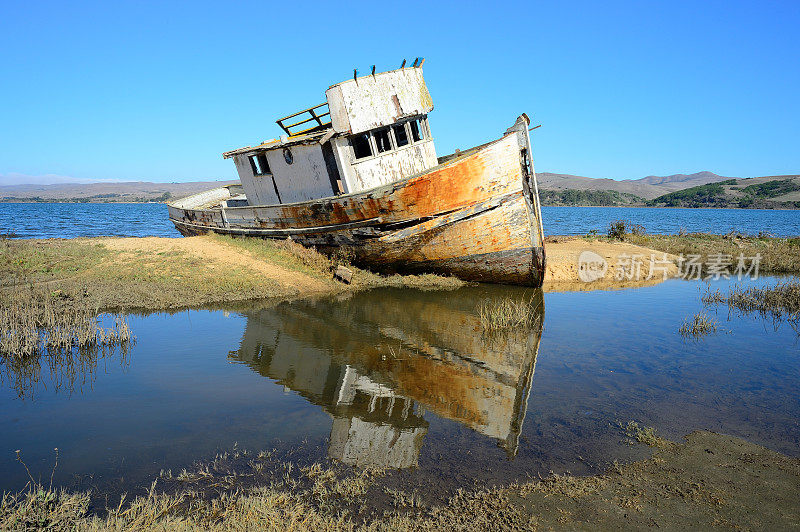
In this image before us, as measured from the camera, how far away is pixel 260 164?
51.1 ft

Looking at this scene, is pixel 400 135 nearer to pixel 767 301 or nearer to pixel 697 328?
pixel 697 328

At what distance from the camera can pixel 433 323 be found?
9.15 m

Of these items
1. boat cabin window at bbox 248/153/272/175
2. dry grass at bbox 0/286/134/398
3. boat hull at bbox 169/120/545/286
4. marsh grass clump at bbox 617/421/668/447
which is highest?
boat cabin window at bbox 248/153/272/175

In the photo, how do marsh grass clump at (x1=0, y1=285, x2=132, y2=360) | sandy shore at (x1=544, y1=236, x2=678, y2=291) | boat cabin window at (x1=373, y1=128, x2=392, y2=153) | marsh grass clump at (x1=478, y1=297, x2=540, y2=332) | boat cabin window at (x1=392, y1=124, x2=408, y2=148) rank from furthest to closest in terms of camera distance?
sandy shore at (x1=544, y1=236, x2=678, y2=291), boat cabin window at (x1=392, y1=124, x2=408, y2=148), boat cabin window at (x1=373, y1=128, x2=392, y2=153), marsh grass clump at (x1=478, y1=297, x2=540, y2=332), marsh grass clump at (x1=0, y1=285, x2=132, y2=360)

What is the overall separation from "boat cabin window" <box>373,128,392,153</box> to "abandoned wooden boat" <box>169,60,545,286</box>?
0.10 ft

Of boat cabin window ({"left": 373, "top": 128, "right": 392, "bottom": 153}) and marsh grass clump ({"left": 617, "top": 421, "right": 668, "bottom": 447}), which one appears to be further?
boat cabin window ({"left": 373, "top": 128, "right": 392, "bottom": 153})

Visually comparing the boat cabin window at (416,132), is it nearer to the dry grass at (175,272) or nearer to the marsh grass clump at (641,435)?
the dry grass at (175,272)

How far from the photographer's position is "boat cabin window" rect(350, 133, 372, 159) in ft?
41.8

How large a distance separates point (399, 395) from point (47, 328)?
6.24 m

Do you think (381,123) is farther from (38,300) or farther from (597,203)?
(597,203)

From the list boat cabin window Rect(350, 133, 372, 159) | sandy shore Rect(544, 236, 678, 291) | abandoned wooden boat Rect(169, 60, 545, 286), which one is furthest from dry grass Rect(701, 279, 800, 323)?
boat cabin window Rect(350, 133, 372, 159)

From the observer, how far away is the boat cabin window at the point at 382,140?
13.0m

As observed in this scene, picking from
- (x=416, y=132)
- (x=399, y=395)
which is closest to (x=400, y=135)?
(x=416, y=132)

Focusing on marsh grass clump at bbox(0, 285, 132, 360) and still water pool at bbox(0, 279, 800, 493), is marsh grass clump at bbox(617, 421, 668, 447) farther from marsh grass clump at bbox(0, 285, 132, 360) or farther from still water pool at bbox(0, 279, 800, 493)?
marsh grass clump at bbox(0, 285, 132, 360)
